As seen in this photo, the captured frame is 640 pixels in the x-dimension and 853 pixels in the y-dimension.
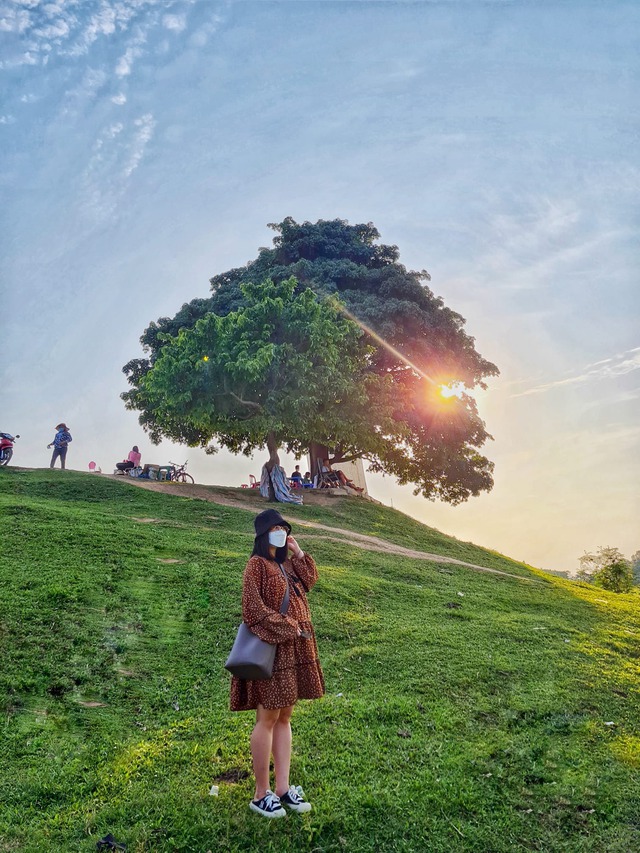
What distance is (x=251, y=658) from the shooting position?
4848 mm

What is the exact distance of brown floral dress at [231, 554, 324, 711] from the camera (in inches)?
195

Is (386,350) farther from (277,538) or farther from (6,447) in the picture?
(277,538)

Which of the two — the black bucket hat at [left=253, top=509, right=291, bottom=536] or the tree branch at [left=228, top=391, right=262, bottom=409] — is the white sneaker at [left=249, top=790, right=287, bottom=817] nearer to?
the black bucket hat at [left=253, top=509, right=291, bottom=536]

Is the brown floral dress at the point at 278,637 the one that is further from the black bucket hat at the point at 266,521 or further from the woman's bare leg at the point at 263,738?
the black bucket hat at the point at 266,521

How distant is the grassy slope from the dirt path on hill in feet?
19.4

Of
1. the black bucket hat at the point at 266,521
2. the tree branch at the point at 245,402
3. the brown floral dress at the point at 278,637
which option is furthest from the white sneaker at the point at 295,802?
the tree branch at the point at 245,402

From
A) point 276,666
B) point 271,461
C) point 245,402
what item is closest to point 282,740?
point 276,666

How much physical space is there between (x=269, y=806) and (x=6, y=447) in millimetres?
24722

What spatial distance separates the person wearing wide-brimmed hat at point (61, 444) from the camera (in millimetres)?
28047

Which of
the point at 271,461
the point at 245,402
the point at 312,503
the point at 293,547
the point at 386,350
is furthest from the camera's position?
the point at 386,350

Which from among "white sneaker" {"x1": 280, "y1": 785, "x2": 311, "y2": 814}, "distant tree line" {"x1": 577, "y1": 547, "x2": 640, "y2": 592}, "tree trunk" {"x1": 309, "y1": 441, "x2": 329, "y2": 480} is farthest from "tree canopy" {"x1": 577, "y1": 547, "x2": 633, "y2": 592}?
"white sneaker" {"x1": 280, "y1": 785, "x2": 311, "y2": 814}

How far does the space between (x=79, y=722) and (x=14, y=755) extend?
86 cm

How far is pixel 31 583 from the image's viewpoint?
1034 cm

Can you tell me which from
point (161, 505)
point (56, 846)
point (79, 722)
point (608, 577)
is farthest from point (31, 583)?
point (608, 577)
